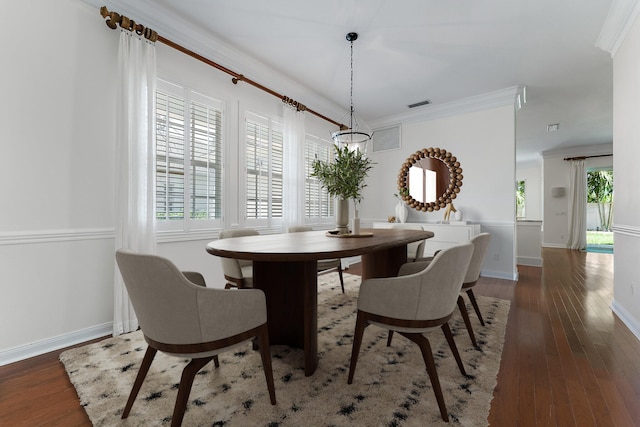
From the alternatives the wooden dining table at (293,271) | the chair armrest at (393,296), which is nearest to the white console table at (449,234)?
the wooden dining table at (293,271)

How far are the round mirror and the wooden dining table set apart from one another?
2536 mm

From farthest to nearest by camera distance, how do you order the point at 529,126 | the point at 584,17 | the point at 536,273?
the point at 529,126, the point at 536,273, the point at 584,17

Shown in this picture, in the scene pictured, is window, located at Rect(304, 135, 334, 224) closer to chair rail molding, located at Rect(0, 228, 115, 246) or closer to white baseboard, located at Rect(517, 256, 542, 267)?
chair rail molding, located at Rect(0, 228, 115, 246)

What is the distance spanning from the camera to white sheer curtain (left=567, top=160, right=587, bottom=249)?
785 cm

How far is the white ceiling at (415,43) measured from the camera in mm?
2613

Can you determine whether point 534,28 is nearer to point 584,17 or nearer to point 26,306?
point 584,17

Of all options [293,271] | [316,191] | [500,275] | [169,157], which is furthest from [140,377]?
[500,275]

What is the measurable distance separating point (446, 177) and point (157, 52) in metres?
4.41

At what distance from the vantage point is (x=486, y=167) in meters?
4.59

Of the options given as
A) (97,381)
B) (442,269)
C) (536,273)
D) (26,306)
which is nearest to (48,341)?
(26,306)

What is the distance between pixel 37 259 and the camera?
2.07 meters

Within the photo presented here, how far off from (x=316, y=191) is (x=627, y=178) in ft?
11.9

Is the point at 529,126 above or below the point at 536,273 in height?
above

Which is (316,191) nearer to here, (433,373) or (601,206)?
(433,373)
